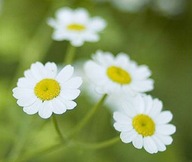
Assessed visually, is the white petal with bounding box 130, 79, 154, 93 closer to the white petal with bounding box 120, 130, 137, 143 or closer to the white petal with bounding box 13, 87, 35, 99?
the white petal with bounding box 120, 130, 137, 143

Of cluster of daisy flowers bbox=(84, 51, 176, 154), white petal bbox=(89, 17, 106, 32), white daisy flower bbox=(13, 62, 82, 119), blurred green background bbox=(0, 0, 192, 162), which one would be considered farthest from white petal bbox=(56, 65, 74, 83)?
white petal bbox=(89, 17, 106, 32)

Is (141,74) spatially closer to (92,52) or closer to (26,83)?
(26,83)

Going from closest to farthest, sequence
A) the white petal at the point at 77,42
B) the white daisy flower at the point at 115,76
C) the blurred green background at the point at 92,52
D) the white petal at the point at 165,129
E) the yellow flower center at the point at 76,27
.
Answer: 1. the white petal at the point at 165,129
2. the white daisy flower at the point at 115,76
3. the white petal at the point at 77,42
4. the yellow flower center at the point at 76,27
5. the blurred green background at the point at 92,52

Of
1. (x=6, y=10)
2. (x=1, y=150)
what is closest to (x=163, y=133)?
(x=1, y=150)

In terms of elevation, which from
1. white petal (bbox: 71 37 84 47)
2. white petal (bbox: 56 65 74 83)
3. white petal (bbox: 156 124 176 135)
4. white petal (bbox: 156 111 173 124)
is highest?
white petal (bbox: 71 37 84 47)

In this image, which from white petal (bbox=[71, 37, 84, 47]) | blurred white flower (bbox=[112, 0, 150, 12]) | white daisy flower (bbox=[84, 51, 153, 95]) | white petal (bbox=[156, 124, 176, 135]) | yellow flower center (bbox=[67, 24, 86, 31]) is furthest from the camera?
blurred white flower (bbox=[112, 0, 150, 12])

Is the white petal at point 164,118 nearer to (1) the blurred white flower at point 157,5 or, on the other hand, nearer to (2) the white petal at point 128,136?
(2) the white petal at point 128,136

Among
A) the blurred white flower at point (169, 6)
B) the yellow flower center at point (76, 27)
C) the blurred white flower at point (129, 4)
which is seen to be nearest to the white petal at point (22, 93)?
the yellow flower center at point (76, 27)
